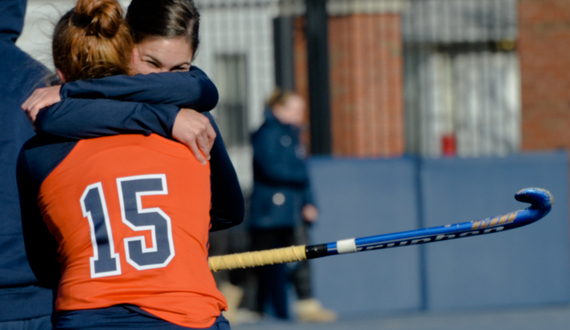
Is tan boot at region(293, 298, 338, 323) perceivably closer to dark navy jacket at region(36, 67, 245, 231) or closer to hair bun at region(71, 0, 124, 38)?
dark navy jacket at region(36, 67, 245, 231)

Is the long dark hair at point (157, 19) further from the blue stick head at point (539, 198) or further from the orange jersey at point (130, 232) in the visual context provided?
the blue stick head at point (539, 198)

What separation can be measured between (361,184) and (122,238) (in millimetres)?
4488

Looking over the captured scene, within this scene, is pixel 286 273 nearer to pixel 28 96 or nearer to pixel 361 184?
pixel 361 184

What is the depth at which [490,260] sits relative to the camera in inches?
229

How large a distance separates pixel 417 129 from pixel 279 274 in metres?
2.56

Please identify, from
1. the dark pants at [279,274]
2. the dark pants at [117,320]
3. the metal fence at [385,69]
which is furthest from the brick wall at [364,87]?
the dark pants at [117,320]

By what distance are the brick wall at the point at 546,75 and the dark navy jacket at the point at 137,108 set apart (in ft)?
20.7

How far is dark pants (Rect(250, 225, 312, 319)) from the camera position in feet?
18.6

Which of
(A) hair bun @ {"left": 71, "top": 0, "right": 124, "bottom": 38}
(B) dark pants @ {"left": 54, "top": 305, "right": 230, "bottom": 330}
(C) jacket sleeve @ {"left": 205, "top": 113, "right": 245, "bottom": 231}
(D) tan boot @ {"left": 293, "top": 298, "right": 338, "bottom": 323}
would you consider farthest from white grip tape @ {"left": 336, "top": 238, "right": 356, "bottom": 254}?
(D) tan boot @ {"left": 293, "top": 298, "right": 338, "bottom": 323}

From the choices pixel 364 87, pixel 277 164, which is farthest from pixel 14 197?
pixel 364 87

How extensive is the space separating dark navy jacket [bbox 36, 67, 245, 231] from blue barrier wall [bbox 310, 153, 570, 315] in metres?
4.07

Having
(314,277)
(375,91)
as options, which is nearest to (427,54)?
(375,91)

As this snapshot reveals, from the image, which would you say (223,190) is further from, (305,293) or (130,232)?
(305,293)

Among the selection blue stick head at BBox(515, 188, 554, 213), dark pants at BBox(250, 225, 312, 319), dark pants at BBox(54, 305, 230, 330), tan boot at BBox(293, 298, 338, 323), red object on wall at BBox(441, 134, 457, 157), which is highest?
blue stick head at BBox(515, 188, 554, 213)
